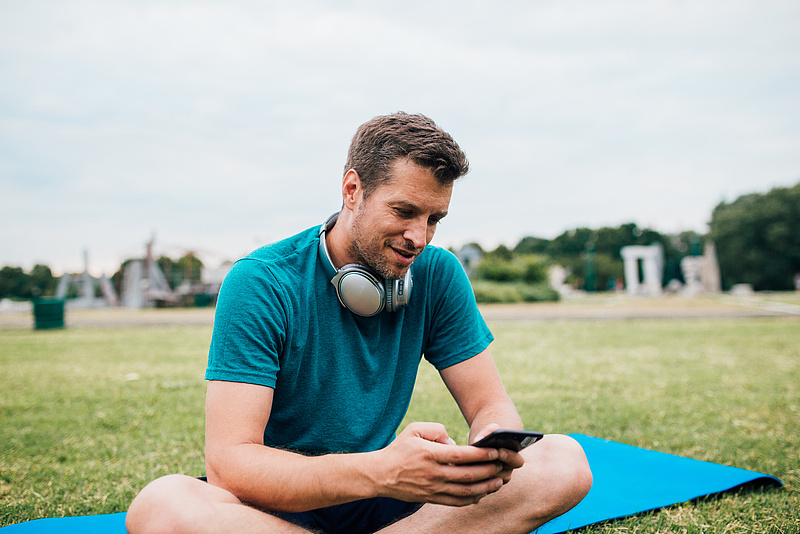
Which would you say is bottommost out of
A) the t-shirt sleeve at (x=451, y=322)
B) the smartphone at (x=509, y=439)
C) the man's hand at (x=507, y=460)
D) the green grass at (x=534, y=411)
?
the green grass at (x=534, y=411)

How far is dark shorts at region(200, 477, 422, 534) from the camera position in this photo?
5.54ft

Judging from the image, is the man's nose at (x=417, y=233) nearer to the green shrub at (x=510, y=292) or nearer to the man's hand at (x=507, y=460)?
the man's hand at (x=507, y=460)

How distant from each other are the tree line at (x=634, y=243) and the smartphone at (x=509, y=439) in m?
22.1

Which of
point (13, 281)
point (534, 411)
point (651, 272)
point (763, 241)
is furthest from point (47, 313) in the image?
point (763, 241)

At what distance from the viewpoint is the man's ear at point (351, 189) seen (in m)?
1.78

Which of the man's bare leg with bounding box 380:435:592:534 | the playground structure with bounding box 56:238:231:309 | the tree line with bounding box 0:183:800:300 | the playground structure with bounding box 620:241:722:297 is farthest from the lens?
the playground structure with bounding box 620:241:722:297

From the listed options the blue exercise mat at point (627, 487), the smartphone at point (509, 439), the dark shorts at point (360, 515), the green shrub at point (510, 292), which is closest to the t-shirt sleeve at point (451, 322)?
the dark shorts at point (360, 515)

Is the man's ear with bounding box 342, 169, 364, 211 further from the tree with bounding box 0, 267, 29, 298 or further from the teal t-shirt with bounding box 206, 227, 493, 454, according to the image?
the tree with bounding box 0, 267, 29, 298

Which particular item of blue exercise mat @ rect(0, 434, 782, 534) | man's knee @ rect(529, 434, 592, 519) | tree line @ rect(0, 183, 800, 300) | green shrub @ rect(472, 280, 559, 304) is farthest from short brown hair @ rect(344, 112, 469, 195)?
tree line @ rect(0, 183, 800, 300)

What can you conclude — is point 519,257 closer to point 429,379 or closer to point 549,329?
point 549,329

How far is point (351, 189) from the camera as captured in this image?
5.96 feet

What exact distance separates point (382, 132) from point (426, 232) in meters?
0.38

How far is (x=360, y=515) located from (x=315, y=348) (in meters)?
0.62

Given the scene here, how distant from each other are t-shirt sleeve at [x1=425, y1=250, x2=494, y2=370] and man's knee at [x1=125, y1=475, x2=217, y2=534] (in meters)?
0.99
